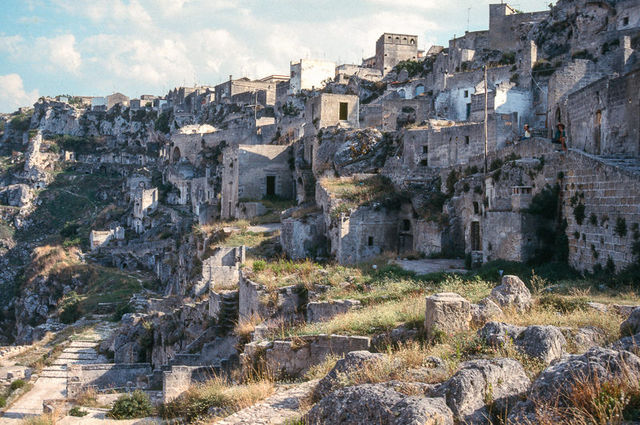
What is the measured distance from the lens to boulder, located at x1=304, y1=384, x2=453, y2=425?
14.9ft

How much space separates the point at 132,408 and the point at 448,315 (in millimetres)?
7876

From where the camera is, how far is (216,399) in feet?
28.9

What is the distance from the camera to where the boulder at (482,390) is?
4.92 meters

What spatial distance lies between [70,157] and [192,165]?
3562 cm

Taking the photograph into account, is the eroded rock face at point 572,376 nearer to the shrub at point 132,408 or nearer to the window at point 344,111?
the shrub at point 132,408

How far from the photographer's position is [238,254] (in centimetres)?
2042

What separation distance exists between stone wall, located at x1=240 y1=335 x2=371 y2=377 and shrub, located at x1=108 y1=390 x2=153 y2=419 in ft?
13.4

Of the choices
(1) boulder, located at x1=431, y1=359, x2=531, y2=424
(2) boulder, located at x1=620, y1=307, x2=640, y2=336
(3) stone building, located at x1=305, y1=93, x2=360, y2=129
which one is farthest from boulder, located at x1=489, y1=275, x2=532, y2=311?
(3) stone building, located at x1=305, y1=93, x2=360, y2=129

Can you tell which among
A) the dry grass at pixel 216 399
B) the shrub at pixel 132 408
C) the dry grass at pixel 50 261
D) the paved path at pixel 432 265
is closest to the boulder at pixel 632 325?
the dry grass at pixel 216 399

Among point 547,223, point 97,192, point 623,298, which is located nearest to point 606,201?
point 547,223

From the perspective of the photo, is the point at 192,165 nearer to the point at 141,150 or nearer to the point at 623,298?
the point at 141,150

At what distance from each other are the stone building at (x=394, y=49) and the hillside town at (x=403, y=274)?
37.4 ft

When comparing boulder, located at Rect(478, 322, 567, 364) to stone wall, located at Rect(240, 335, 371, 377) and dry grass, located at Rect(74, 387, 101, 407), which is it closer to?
stone wall, located at Rect(240, 335, 371, 377)

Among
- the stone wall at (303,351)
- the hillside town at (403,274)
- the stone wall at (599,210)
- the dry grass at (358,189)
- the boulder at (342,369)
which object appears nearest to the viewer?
the hillside town at (403,274)
